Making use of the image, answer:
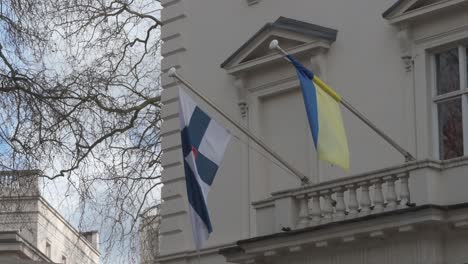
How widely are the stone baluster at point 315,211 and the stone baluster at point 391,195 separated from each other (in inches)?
57.2

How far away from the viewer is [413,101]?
24625mm

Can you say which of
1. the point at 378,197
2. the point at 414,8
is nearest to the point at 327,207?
the point at 378,197

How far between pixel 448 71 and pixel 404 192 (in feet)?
9.34

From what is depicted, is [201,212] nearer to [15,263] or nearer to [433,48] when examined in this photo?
[433,48]

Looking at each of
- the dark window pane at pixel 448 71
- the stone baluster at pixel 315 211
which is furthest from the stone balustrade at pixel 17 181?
the dark window pane at pixel 448 71

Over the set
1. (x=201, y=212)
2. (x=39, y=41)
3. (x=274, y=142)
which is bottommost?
(x=201, y=212)

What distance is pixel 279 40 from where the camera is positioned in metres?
26.8

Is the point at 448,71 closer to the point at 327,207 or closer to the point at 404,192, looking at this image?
the point at 404,192

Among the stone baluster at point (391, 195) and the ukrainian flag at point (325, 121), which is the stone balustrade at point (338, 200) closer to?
the stone baluster at point (391, 195)

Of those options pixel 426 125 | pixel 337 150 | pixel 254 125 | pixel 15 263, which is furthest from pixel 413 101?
pixel 15 263

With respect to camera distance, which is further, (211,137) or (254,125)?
(254,125)

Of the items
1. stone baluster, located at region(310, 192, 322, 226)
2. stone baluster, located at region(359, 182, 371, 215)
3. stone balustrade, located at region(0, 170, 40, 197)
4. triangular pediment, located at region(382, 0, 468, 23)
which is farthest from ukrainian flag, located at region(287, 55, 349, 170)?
stone balustrade, located at region(0, 170, 40, 197)

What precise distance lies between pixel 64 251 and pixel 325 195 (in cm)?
5568

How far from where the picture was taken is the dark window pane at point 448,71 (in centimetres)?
2434
